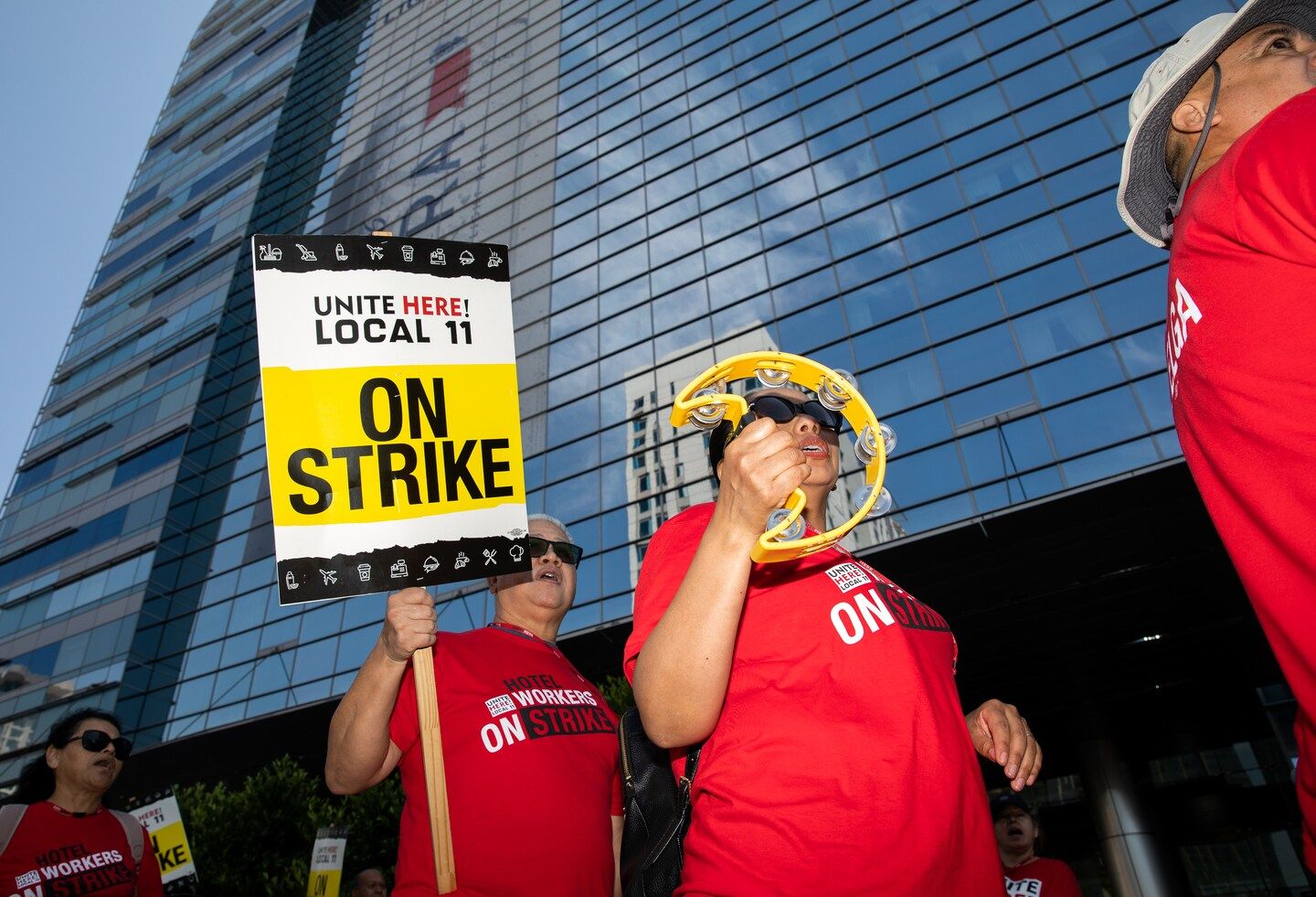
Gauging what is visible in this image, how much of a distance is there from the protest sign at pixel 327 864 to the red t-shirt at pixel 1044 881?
19.0 feet

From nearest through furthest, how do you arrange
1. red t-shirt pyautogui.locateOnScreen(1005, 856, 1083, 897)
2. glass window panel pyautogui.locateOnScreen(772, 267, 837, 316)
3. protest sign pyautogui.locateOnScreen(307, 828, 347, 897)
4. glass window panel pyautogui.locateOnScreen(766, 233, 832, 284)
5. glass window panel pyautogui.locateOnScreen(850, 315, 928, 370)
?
red t-shirt pyautogui.locateOnScreen(1005, 856, 1083, 897)
protest sign pyautogui.locateOnScreen(307, 828, 347, 897)
glass window panel pyautogui.locateOnScreen(850, 315, 928, 370)
glass window panel pyautogui.locateOnScreen(772, 267, 837, 316)
glass window panel pyautogui.locateOnScreen(766, 233, 832, 284)

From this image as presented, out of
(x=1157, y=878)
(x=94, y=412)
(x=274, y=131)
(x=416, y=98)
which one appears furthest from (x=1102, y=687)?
(x=274, y=131)

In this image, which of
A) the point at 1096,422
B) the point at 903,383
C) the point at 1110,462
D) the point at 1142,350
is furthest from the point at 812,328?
the point at 1110,462

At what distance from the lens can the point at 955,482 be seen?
17.0 metres

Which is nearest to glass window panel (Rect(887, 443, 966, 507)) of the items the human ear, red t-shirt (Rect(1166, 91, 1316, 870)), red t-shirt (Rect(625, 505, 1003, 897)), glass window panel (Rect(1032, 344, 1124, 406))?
glass window panel (Rect(1032, 344, 1124, 406))

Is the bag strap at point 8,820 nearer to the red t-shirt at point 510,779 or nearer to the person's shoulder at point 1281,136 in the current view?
the red t-shirt at point 510,779

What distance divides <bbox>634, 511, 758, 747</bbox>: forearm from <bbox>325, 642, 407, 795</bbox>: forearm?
52.8 inches

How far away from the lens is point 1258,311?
137 cm

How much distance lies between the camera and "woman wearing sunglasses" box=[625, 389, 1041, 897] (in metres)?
1.57

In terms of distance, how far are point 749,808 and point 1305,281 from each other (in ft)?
4.24

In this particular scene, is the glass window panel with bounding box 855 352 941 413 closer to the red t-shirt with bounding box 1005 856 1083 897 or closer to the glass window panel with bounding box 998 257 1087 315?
the glass window panel with bounding box 998 257 1087 315

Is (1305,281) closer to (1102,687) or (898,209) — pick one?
(1102,687)

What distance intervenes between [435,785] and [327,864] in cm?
657

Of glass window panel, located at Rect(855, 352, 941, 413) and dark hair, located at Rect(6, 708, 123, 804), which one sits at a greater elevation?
glass window panel, located at Rect(855, 352, 941, 413)
